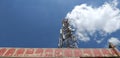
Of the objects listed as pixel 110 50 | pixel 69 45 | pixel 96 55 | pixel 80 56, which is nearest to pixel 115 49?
pixel 110 50

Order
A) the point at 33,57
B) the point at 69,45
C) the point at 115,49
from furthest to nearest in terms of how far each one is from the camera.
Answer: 1. the point at 69,45
2. the point at 115,49
3. the point at 33,57

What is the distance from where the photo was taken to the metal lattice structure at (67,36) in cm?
3859

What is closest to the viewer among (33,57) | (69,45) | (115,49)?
(33,57)

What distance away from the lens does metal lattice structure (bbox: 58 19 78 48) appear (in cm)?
3859

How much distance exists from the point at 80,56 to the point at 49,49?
1.31 m

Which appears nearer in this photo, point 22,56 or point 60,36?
point 22,56

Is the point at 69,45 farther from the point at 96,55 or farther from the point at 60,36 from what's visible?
the point at 96,55

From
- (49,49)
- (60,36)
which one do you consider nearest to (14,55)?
(49,49)

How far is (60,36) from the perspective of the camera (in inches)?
1531

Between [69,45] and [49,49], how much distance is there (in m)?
30.6

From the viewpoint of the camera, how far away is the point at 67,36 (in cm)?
4000

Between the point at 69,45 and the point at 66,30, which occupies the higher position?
the point at 66,30

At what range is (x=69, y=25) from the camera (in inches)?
1617

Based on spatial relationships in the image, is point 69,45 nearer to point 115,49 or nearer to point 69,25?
point 69,25
